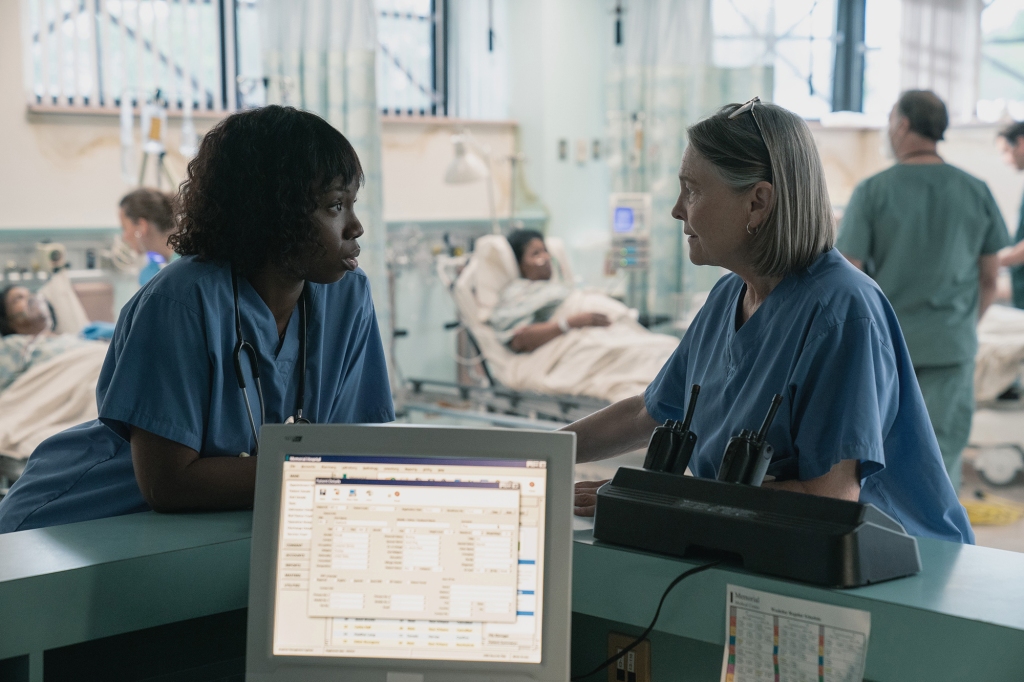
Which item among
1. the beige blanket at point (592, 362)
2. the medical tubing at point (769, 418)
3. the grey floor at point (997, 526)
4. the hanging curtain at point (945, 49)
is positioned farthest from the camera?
the hanging curtain at point (945, 49)

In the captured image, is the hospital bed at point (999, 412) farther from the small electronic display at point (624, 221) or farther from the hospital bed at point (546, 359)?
the small electronic display at point (624, 221)

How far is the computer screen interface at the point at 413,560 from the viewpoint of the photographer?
110 cm

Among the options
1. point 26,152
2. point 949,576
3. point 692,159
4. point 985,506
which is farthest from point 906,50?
point 949,576

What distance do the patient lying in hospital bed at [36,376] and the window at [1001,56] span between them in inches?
240

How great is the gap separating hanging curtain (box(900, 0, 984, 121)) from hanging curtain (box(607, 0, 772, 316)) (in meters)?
2.72

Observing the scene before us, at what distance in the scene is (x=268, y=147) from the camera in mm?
1515

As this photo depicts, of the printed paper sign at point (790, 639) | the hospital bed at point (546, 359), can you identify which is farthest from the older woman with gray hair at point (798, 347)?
the hospital bed at point (546, 359)

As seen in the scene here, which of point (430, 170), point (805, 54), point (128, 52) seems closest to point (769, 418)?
point (128, 52)

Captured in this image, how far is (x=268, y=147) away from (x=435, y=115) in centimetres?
492

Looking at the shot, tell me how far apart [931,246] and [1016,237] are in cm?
137

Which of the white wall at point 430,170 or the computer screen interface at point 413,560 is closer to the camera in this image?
the computer screen interface at point 413,560

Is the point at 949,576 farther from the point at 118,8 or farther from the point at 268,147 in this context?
the point at 118,8

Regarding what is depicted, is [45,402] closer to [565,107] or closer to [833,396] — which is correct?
[833,396]

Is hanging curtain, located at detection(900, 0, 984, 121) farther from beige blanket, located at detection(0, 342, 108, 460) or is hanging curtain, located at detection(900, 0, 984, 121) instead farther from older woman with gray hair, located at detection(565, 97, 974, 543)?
older woman with gray hair, located at detection(565, 97, 974, 543)
